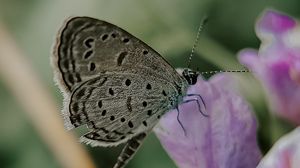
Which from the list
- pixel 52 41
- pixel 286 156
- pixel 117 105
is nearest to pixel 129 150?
pixel 117 105

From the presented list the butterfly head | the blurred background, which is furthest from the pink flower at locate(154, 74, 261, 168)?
the blurred background

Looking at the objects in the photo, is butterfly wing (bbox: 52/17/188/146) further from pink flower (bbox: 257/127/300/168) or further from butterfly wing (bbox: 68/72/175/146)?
pink flower (bbox: 257/127/300/168)

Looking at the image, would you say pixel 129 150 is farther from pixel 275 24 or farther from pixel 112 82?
pixel 275 24

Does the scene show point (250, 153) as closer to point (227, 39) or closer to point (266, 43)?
point (266, 43)

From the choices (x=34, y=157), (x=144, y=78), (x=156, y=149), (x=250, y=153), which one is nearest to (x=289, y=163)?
(x=250, y=153)

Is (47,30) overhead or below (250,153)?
overhead
